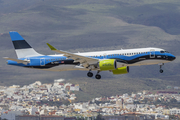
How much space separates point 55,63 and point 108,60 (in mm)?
10103

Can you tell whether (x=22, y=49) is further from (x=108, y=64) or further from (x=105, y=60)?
(x=108, y=64)

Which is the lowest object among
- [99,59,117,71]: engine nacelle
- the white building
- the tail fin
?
the white building

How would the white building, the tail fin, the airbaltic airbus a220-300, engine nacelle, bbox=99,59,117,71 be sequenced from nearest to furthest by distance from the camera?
engine nacelle, bbox=99,59,117,71 → the airbaltic airbus a220-300 → the tail fin → the white building

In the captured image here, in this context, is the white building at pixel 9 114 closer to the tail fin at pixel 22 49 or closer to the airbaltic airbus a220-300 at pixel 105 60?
the tail fin at pixel 22 49

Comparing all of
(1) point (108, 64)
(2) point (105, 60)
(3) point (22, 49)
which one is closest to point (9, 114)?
(3) point (22, 49)

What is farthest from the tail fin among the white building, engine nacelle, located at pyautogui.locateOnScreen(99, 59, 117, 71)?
the white building

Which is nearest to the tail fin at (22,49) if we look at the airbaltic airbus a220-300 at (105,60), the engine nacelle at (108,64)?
the airbaltic airbus a220-300 at (105,60)

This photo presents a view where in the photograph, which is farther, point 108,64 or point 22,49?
point 22,49

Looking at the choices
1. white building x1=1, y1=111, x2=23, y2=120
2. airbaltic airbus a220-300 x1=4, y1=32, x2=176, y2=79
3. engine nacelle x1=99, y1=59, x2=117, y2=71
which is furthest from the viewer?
white building x1=1, y1=111, x2=23, y2=120

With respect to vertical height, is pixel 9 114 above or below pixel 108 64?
below

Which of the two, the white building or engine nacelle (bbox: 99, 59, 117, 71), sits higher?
engine nacelle (bbox: 99, 59, 117, 71)

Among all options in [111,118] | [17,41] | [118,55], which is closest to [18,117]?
[111,118]

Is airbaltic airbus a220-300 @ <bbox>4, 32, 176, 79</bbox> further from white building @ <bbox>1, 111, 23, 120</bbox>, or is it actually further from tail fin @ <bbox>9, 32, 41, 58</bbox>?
white building @ <bbox>1, 111, 23, 120</bbox>

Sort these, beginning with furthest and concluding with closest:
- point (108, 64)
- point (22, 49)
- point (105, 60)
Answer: point (22, 49) → point (105, 60) → point (108, 64)
